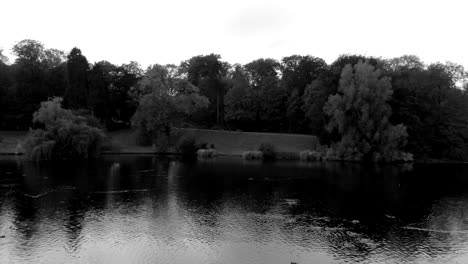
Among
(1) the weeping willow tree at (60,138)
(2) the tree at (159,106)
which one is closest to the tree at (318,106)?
(2) the tree at (159,106)

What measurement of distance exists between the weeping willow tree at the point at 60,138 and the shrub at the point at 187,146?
56.9ft

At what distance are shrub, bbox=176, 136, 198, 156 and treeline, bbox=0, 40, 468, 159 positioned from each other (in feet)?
24.5

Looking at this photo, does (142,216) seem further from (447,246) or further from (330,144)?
(330,144)

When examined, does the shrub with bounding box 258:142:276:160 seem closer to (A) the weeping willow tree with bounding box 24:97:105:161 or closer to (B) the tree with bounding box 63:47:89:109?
(A) the weeping willow tree with bounding box 24:97:105:161

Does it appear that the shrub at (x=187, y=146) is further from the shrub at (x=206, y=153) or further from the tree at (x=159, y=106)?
the tree at (x=159, y=106)

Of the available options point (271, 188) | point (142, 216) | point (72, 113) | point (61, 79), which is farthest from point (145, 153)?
point (142, 216)

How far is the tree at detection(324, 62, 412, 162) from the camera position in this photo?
78.6 metres

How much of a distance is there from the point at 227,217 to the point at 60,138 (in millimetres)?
50160

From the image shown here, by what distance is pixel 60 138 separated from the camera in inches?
2904

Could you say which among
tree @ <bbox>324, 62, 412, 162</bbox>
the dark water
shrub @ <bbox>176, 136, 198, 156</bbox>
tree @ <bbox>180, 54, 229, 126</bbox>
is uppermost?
tree @ <bbox>180, 54, 229, 126</bbox>

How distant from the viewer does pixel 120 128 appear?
106 meters

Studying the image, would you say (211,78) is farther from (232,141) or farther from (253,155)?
(253,155)

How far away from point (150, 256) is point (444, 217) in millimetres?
26646

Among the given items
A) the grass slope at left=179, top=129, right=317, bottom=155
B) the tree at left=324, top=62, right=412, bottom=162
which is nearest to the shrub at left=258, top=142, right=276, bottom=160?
the grass slope at left=179, top=129, right=317, bottom=155
